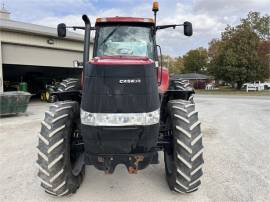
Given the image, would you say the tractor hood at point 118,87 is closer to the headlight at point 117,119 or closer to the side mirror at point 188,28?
the headlight at point 117,119

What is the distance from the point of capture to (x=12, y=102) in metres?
11.9

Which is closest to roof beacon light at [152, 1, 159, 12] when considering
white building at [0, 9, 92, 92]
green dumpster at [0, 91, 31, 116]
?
green dumpster at [0, 91, 31, 116]

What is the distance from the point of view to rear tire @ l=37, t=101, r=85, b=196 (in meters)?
3.60

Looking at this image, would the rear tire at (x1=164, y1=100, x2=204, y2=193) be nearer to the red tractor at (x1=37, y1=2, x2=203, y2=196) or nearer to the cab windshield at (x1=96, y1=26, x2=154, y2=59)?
the red tractor at (x1=37, y1=2, x2=203, y2=196)

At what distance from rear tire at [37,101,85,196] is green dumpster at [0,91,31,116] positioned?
8630 mm

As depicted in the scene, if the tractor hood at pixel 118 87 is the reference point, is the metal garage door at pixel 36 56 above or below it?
above

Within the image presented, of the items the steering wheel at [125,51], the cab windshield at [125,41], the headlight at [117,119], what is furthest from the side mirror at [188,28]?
the headlight at [117,119]

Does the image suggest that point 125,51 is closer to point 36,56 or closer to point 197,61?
point 36,56

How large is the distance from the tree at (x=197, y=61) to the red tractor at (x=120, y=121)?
187 feet

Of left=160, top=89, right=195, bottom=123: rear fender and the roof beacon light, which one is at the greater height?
the roof beacon light

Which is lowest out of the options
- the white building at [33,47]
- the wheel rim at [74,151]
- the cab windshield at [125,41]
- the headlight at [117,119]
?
the wheel rim at [74,151]

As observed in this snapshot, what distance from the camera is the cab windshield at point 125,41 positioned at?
439 centimetres

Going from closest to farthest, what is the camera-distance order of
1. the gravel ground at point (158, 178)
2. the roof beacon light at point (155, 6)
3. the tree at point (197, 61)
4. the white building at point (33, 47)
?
the gravel ground at point (158, 178)
the roof beacon light at point (155, 6)
the white building at point (33, 47)
the tree at point (197, 61)

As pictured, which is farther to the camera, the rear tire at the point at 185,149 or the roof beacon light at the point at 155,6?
the roof beacon light at the point at 155,6
